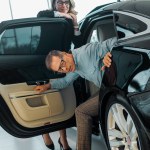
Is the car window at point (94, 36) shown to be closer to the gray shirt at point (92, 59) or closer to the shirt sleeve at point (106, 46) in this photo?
the gray shirt at point (92, 59)

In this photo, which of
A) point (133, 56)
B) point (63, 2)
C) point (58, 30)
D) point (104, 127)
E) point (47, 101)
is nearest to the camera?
point (133, 56)

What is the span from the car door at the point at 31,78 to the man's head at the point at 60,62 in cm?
23

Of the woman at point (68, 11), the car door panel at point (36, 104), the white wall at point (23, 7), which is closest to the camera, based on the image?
the car door panel at point (36, 104)

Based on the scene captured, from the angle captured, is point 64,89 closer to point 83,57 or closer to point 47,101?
point 47,101

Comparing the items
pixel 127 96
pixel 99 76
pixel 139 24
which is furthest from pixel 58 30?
pixel 127 96

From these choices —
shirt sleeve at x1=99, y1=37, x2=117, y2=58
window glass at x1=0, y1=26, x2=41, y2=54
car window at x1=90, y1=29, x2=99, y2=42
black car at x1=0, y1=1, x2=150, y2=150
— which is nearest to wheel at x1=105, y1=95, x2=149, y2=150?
black car at x1=0, y1=1, x2=150, y2=150

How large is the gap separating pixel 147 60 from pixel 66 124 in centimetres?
146

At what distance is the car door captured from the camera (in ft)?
9.32

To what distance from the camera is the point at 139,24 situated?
2330 millimetres

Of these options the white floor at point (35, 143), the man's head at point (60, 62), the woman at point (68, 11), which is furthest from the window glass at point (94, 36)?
the white floor at point (35, 143)

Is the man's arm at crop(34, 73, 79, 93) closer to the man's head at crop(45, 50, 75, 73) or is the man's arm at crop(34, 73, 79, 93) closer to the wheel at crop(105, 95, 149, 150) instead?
the man's head at crop(45, 50, 75, 73)

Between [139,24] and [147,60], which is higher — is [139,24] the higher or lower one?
the higher one

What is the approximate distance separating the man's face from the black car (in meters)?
0.29

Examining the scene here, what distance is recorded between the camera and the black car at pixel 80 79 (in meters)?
2.16
